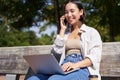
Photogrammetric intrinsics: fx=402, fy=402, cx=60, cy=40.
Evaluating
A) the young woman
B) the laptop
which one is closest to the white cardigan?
the young woman

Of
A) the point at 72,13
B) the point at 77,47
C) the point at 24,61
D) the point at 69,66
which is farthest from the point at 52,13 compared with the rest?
the point at 69,66

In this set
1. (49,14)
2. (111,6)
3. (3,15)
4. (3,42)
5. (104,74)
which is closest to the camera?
(104,74)

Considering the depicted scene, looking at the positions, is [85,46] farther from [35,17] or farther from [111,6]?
[35,17]

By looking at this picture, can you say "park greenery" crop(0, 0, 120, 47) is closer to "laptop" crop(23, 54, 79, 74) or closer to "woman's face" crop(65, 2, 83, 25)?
"woman's face" crop(65, 2, 83, 25)

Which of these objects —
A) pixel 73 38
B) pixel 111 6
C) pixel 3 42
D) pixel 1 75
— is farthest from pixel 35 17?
pixel 73 38

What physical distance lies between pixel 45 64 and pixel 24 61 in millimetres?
864

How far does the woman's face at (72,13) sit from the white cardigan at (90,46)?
110 millimetres

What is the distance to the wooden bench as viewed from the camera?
13.2ft

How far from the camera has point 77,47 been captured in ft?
13.2

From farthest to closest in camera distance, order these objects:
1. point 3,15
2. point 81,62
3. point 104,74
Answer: point 3,15 < point 104,74 < point 81,62

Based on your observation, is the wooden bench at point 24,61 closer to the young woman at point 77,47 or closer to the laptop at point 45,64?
the young woman at point 77,47

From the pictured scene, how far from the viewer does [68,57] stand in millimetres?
4012

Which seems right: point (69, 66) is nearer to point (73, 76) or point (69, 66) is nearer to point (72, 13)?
point (73, 76)

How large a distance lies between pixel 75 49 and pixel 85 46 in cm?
11
